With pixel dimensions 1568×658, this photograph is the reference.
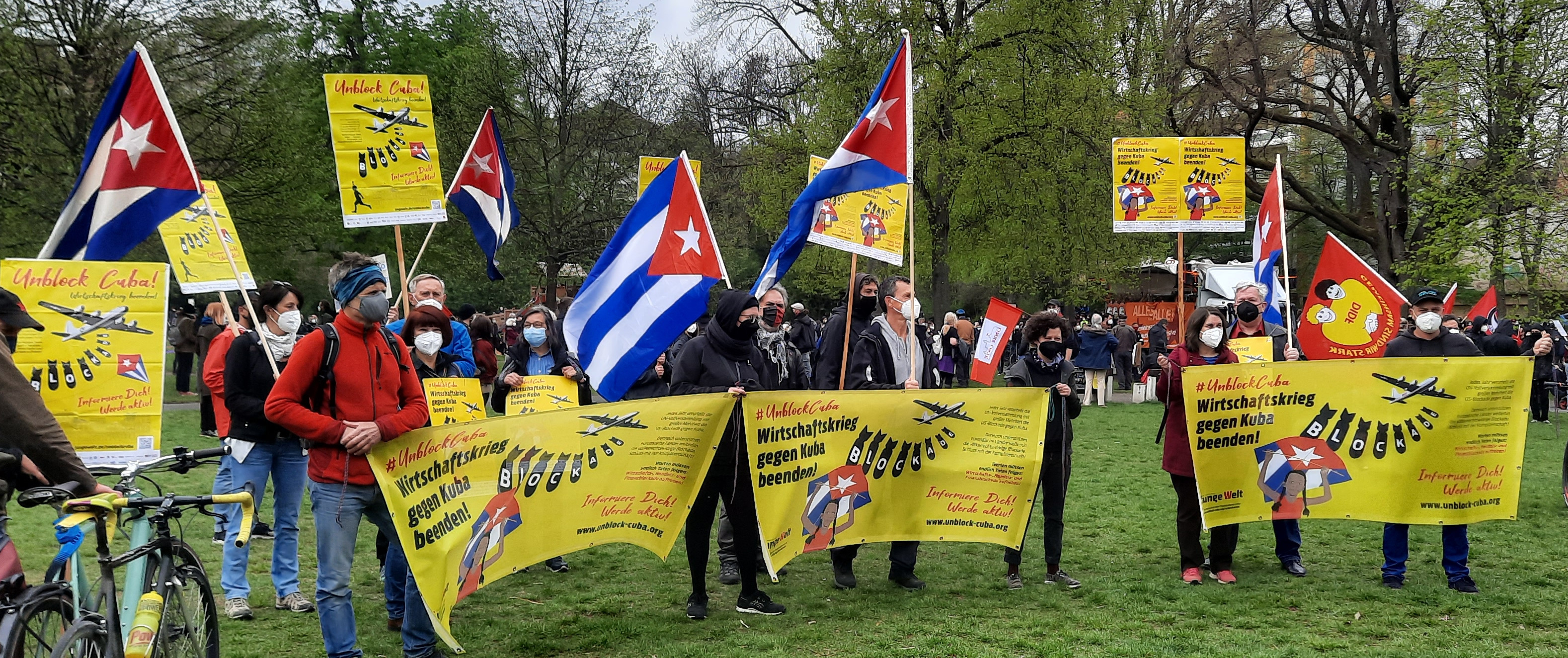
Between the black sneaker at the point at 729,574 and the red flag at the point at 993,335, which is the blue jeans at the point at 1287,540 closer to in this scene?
the black sneaker at the point at 729,574

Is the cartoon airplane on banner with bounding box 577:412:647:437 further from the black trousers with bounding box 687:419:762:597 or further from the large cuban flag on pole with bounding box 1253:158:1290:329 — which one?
the large cuban flag on pole with bounding box 1253:158:1290:329

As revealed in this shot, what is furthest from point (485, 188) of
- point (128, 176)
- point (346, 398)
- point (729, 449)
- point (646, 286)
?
point (346, 398)

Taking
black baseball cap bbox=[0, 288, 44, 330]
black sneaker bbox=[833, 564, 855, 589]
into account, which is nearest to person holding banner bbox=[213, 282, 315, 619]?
black baseball cap bbox=[0, 288, 44, 330]

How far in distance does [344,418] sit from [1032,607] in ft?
13.6

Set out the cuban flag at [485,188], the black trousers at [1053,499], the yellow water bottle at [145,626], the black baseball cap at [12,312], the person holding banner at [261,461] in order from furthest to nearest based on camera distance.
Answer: the cuban flag at [485,188], the black trousers at [1053,499], the person holding banner at [261,461], the black baseball cap at [12,312], the yellow water bottle at [145,626]

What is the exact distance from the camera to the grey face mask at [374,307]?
507 centimetres

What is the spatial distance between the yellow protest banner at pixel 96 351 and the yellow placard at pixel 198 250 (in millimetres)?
1839

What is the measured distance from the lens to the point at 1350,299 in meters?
9.43

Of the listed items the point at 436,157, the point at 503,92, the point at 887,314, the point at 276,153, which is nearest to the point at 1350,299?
the point at 887,314

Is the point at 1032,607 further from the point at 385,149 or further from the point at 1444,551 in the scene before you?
the point at 385,149

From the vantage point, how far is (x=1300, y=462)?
7121mm

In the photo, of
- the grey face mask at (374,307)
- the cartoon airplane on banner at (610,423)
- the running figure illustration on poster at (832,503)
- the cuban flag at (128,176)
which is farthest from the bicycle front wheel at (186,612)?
the running figure illustration on poster at (832,503)

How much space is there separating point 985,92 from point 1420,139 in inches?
409

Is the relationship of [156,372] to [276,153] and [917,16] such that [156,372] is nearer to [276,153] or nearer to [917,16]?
[276,153]
